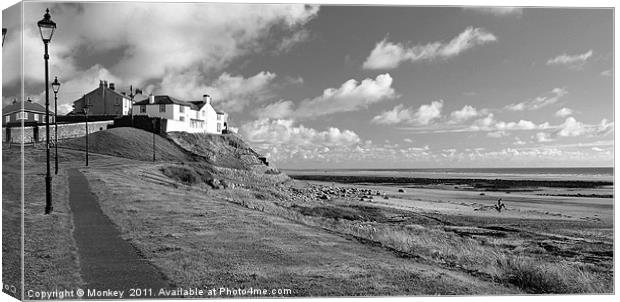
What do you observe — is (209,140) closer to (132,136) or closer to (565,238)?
(132,136)

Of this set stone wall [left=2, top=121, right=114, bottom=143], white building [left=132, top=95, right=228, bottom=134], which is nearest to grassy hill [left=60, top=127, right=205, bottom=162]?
stone wall [left=2, top=121, right=114, bottom=143]

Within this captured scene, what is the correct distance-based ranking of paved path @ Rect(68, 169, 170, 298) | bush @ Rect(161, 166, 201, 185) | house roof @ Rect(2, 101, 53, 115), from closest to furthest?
paved path @ Rect(68, 169, 170, 298) < house roof @ Rect(2, 101, 53, 115) < bush @ Rect(161, 166, 201, 185)

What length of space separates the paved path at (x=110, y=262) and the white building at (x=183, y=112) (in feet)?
8.85

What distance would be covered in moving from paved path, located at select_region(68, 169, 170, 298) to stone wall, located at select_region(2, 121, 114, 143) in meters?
1.99

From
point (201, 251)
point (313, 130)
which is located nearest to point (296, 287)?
point (201, 251)

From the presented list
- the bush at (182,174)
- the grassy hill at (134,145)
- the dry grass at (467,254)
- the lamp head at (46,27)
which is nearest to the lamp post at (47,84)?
the lamp head at (46,27)

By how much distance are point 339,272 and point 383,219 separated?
3762 millimetres

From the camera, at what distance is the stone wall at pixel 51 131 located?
9.97 metres

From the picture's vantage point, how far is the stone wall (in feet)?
32.7

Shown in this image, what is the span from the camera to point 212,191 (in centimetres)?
1242

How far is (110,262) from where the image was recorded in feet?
30.4

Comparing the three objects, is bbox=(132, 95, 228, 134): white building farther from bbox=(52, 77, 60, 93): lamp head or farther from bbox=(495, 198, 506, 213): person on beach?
bbox=(495, 198, 506, 213): person on beach

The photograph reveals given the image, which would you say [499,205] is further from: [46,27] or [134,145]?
[46,27]

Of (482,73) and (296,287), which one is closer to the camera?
(296,287)
